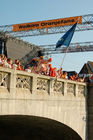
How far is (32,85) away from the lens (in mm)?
8250

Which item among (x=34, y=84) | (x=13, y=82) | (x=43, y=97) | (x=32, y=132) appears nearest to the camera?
Answer: (x=13, y=82)

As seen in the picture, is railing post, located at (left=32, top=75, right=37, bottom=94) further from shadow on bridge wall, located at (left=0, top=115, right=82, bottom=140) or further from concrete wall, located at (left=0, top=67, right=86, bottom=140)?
shadow on bridge wall, located at (left=0, top=115, right=82, bottom=140)

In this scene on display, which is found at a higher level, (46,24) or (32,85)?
(46,24)

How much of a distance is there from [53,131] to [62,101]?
3.59m

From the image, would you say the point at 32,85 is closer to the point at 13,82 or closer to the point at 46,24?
the point at 13,82

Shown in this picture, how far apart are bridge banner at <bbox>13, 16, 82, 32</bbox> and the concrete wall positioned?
58.7 ft

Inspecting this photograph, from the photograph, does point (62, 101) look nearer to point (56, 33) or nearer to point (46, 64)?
point (46, 64)

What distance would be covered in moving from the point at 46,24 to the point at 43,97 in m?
23.1

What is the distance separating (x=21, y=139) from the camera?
50.0ft

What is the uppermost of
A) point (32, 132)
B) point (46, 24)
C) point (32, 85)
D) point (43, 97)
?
point (46, 24)

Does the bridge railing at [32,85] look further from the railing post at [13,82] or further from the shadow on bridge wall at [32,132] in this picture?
the shadow on bridge wall at [32,132]

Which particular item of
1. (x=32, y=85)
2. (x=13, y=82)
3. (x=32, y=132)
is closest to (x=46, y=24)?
(x=32, y=132)

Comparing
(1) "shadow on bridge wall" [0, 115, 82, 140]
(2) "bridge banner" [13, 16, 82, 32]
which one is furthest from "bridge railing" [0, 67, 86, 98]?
(2) "bridge banner" [13, 16, 82, 32]

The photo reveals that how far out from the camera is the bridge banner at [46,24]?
2928 centimetres
